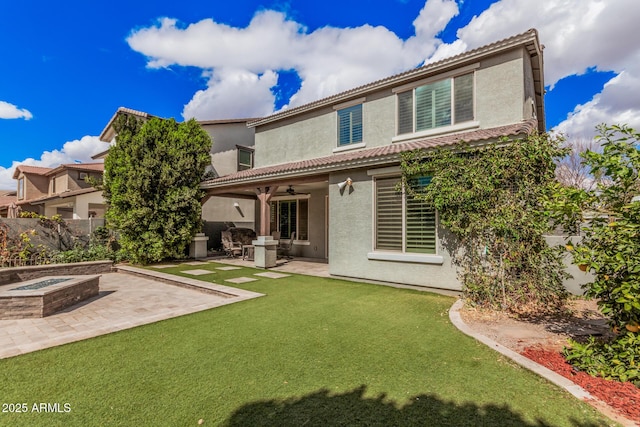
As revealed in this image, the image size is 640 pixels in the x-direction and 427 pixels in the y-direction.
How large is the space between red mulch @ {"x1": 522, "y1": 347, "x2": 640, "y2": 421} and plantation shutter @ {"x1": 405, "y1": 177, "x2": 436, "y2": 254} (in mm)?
4677

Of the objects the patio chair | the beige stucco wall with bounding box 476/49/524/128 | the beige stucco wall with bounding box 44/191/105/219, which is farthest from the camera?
the beige stucco wall with bounding box 44/191/105/219

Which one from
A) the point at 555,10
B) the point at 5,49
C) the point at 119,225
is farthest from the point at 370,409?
the point at 5,49

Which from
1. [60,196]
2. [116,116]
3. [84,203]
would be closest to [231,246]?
[116,116]

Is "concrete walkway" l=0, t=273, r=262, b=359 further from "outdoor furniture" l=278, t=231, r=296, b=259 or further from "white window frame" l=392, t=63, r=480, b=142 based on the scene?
"white window frame" l=392, t=63, r=480, b=142

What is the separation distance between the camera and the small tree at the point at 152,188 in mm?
13805

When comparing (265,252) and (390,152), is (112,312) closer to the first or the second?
(265,252)

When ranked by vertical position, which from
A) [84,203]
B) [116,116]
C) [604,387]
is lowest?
[604,387]

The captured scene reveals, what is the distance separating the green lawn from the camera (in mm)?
3064

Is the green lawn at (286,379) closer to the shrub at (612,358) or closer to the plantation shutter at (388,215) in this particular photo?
the shrub at (612,358)

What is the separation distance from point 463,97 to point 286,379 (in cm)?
1026

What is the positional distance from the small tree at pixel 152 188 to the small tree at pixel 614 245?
14.3 meters

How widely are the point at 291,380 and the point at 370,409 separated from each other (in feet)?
3.51

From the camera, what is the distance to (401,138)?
11398 millimetres

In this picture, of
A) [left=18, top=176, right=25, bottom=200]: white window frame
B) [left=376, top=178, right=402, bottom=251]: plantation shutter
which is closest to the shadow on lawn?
[left=376, top=178, right=402, bottom=251]: plantation shutter
